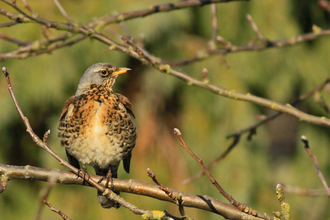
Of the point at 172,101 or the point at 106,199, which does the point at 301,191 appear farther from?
the point at 172,101

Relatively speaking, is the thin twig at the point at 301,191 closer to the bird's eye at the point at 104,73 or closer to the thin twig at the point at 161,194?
the thin twig at the point at 161,194

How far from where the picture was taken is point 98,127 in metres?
2.75

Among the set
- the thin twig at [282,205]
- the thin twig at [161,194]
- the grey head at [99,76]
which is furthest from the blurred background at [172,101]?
the thin twig at [282,205]

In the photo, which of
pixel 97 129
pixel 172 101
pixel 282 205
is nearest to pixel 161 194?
pixel 282 205

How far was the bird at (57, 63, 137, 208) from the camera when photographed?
2754 millimetres

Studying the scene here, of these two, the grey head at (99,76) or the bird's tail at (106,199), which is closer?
the bird's tail at (106,199)

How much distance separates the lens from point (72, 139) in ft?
9.20

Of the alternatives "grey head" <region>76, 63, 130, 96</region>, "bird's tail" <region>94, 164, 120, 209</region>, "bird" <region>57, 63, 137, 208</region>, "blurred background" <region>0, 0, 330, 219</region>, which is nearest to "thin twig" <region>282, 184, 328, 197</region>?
"bird's tail" <region>94, 164, 120, 209</region>

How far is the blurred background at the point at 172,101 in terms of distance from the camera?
4258 millimetres

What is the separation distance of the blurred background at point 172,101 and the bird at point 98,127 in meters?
1.35

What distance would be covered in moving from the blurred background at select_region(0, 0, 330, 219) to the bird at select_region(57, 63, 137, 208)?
135 centimetres

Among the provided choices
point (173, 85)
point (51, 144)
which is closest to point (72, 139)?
point (51, 144)

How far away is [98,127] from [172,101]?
1.91m

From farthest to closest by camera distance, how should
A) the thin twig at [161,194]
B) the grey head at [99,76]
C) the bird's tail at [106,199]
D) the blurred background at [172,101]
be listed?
the blurred background at [172,101] < the grey head at [99,76] < the bird's tail at [106,199] < the thin twig at [161,194]
